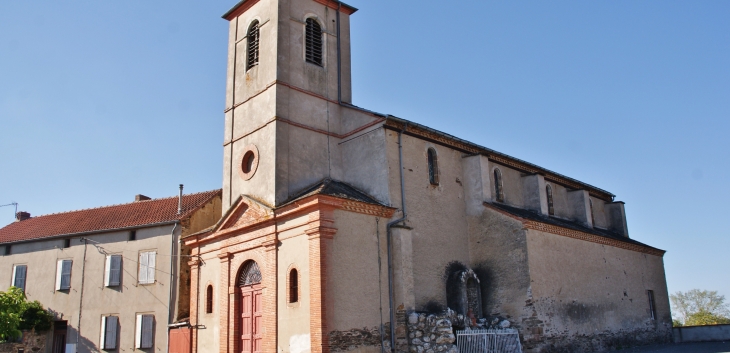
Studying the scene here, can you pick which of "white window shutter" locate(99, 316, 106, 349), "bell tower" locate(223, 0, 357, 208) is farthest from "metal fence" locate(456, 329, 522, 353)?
"white window shutter" locate(99, 316, 106, 349)

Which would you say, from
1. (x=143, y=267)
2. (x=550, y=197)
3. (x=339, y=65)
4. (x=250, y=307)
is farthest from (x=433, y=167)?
(x=143, y=267)

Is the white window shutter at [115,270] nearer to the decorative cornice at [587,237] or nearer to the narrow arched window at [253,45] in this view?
the narrow arched window at [253,45]

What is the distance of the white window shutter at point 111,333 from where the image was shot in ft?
79.8

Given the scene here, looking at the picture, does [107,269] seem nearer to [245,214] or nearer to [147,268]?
[147,268]

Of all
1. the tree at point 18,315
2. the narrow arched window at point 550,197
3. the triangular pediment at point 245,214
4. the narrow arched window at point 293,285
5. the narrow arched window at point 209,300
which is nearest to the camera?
the narrow arched window at point 293,285

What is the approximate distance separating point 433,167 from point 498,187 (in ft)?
12.4

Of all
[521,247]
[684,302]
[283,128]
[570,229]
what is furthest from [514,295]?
[684,302]

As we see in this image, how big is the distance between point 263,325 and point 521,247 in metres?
8.81

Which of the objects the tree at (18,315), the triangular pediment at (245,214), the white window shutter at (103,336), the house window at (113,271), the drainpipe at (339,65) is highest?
the drainpipe at (339,65)

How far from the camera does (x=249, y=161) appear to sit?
20906 millimetres

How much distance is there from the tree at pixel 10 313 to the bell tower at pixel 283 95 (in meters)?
9.93

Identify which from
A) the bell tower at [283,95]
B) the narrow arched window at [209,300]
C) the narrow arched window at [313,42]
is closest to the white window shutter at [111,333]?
the narrow arched window at [209,300]

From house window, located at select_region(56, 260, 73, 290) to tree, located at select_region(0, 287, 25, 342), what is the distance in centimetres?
169

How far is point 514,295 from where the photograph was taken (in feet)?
65.1
